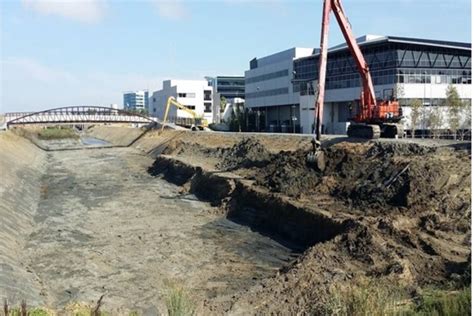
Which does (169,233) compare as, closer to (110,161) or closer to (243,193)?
(243,193)

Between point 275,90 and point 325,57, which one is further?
point 275,90

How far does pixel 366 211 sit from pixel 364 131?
1313 cm

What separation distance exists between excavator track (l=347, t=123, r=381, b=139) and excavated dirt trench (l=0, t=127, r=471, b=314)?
1.84m

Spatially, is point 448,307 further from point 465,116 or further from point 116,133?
point 116,133

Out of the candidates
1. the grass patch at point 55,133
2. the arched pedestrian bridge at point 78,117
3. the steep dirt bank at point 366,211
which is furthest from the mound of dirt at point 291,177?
the grass patch at point 55,133

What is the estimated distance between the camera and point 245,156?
41.6 metres

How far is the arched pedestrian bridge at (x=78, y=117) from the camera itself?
83875 mm

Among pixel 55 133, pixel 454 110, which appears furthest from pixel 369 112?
pixel 55 133

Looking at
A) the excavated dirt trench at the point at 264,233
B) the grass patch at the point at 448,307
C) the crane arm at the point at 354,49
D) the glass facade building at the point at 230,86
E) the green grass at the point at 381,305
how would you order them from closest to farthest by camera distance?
the green grass at the point at 381,305
the grass patch at the point at 448,307
the excavated dirt trench at the point at 264,233
the crane arm at the point at 354,49
the glass facade building at the point at 230,86

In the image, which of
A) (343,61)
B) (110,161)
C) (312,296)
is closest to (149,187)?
(110,161)

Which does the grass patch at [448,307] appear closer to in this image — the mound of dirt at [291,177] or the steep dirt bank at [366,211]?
the steep dirt bank at [366,211]

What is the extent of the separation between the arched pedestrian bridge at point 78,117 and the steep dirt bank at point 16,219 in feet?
97.8

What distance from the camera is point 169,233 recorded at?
2564cm

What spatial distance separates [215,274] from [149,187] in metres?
23.2
